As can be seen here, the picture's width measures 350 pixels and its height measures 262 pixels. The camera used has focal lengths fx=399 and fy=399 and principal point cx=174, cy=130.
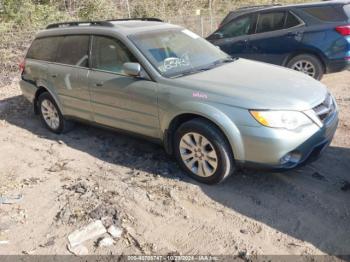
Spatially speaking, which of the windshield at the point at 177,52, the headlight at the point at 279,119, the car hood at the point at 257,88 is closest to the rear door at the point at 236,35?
the windshield at the point at 177,52

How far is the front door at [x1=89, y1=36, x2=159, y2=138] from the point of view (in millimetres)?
4627

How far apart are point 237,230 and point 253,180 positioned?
922mm

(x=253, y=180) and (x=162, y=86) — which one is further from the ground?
(x=162, y=86)

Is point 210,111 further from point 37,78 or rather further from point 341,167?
point 37,78

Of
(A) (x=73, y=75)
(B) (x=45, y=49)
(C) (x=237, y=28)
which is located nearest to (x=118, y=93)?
(A) (x=73, y=75)

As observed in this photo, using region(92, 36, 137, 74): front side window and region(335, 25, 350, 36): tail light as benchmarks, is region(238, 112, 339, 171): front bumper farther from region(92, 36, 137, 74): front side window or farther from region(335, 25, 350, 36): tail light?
region(335, 25, 350, 36): tail light

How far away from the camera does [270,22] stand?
8.15 metres

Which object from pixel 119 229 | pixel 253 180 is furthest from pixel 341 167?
pixel 119 229

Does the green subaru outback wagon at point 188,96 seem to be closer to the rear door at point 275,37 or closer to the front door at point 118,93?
the front door at point 118,93

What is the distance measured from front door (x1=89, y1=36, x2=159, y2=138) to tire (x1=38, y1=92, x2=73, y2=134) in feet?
3.28

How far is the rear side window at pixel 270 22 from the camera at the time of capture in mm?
7996

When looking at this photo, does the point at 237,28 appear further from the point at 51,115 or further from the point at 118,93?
the point at 118,93

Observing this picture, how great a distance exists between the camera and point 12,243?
368 centimetres

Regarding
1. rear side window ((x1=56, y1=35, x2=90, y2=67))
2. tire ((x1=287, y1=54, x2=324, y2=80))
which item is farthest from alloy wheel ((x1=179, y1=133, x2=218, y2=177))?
tire ((x1=287, y1=54, x2=324, y2=80))
